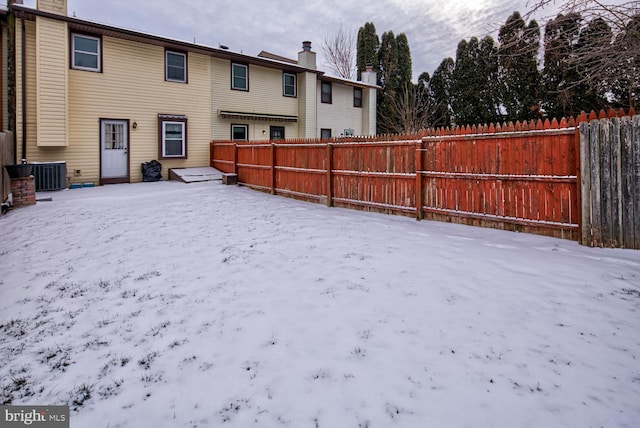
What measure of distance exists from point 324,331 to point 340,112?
2152 cm

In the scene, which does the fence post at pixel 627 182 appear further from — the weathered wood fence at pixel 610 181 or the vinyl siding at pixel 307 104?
the vinyl siding at pixel 307 104

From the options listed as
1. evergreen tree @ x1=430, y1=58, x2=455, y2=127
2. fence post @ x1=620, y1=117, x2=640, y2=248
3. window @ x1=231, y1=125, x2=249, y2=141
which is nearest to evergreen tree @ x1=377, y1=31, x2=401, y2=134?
evergreen tree @ x1=430, y1=58, x2=455, y2=127

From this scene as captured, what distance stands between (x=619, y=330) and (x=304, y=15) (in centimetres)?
3741

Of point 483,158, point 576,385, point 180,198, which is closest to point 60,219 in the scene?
point 180,198

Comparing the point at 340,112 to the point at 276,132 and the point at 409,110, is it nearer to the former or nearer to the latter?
the point at 276,132

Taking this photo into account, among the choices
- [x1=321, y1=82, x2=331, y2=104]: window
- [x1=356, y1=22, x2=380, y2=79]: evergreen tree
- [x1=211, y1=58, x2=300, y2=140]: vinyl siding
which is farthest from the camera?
[x1=356, y1=22, x2=380, y2=79]: evergreen tree

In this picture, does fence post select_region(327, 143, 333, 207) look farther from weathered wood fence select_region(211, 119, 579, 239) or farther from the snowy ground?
the snowy ground

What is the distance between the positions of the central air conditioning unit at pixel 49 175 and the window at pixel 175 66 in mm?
5621

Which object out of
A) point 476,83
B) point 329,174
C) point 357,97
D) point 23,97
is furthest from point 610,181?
point 357,97

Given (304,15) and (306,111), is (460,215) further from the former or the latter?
(304,15)

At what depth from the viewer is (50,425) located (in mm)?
2285

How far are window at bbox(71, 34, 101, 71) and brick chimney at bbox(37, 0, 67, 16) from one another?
771 millimetres

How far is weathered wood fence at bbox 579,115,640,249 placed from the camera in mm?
5188

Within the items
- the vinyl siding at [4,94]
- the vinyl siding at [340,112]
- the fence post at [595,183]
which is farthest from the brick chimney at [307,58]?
the fence post at [595,183]
